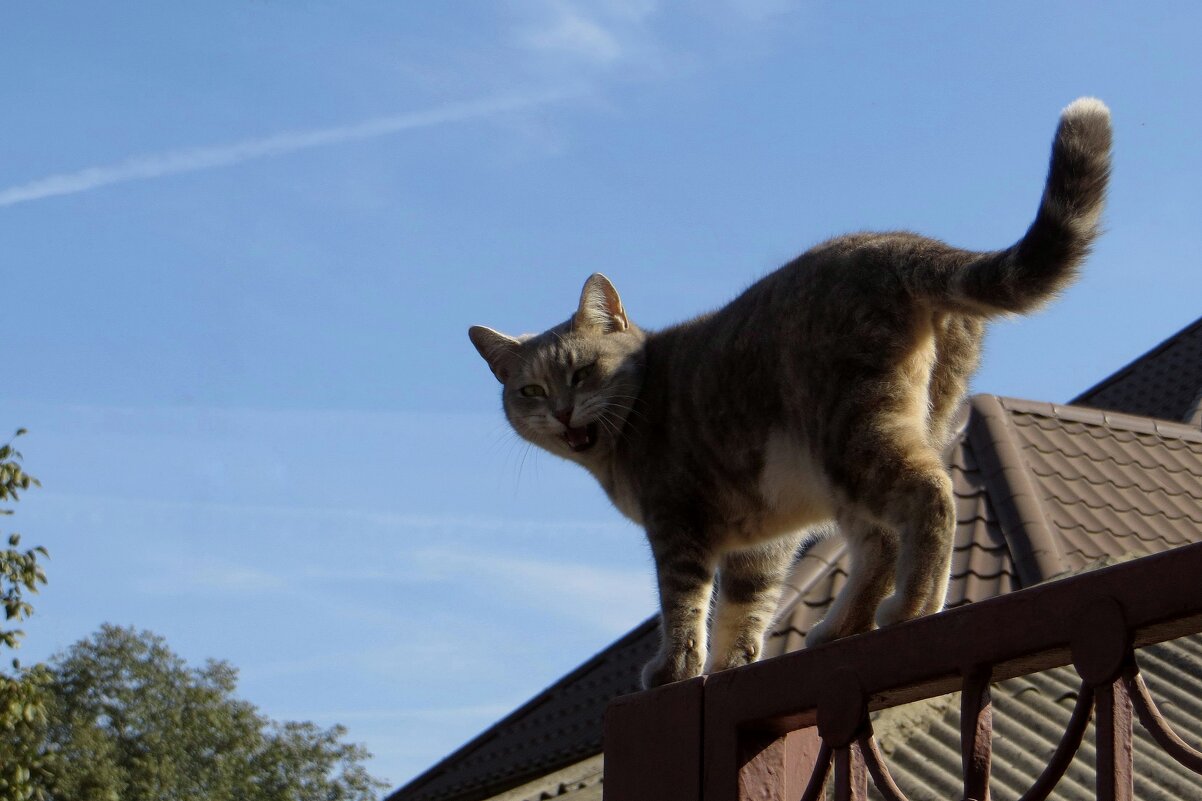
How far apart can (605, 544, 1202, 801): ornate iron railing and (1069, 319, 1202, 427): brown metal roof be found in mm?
9085

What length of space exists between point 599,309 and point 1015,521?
3.34m

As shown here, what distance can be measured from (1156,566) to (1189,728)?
451 cm

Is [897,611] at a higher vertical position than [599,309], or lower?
lower

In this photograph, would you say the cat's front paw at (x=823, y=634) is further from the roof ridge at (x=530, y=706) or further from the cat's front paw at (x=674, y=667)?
the roof ridge at (x=530, y=706)

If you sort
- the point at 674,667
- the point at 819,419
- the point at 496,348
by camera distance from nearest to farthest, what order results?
the point at 819,419, the point at 674,667, the point at 496,348

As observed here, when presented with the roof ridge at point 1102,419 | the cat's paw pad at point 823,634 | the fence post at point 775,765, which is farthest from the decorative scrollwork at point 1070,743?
the roof ridge at point 1102,419

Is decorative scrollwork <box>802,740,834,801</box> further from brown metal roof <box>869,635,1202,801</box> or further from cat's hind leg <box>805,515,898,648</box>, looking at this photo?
brown metal roof <box>869,635,1202,801</box>

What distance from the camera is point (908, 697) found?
1.85m

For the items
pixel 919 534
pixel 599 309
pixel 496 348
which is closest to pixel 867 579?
pixel 919 534

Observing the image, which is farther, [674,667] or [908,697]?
[674,667]

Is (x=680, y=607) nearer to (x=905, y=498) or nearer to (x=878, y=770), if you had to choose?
(x=905, y=498)

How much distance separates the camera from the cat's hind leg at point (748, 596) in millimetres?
3781

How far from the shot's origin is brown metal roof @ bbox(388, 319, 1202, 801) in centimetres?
675

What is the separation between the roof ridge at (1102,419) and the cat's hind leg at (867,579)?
5450 millimetres
